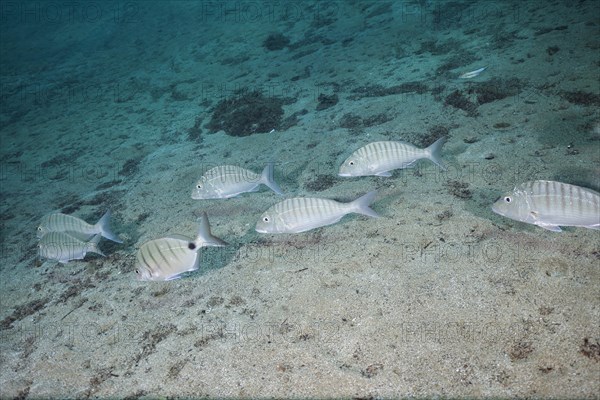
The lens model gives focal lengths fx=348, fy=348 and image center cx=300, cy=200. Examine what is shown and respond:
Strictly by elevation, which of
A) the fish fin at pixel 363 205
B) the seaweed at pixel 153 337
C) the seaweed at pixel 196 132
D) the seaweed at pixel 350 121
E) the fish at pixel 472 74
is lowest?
the seaweed at pixel 196 132

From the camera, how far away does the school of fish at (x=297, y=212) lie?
311cm

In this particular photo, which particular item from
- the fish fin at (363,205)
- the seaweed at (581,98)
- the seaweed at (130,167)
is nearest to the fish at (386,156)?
the fish fin at (363,205)

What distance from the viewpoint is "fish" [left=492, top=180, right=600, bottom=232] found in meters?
3.01

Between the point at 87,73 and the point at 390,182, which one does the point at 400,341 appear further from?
the point at 87,73

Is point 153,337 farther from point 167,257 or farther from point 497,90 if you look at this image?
point 497,90

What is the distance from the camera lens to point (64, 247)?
179 inches

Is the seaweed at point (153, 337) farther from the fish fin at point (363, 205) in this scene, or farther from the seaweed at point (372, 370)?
the fish fin at point (363, 205)

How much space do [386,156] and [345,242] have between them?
124 cm

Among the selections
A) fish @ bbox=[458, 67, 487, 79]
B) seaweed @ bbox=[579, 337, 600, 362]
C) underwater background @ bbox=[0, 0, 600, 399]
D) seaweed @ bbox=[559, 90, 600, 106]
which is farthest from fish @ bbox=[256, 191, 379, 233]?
fish @ bbox=[458, 67, 487, 79]

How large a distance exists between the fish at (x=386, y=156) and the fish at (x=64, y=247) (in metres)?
3.62

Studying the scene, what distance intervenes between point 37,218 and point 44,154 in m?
4.75

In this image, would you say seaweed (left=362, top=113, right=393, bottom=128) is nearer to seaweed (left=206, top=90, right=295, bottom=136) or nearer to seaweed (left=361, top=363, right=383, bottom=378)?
seaweed (left=206, top=90, right=295, bottom=136)

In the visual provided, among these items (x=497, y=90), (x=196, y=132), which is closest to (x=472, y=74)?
(x=497, y=90)

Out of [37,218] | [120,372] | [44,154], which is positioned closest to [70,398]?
[120,372]
